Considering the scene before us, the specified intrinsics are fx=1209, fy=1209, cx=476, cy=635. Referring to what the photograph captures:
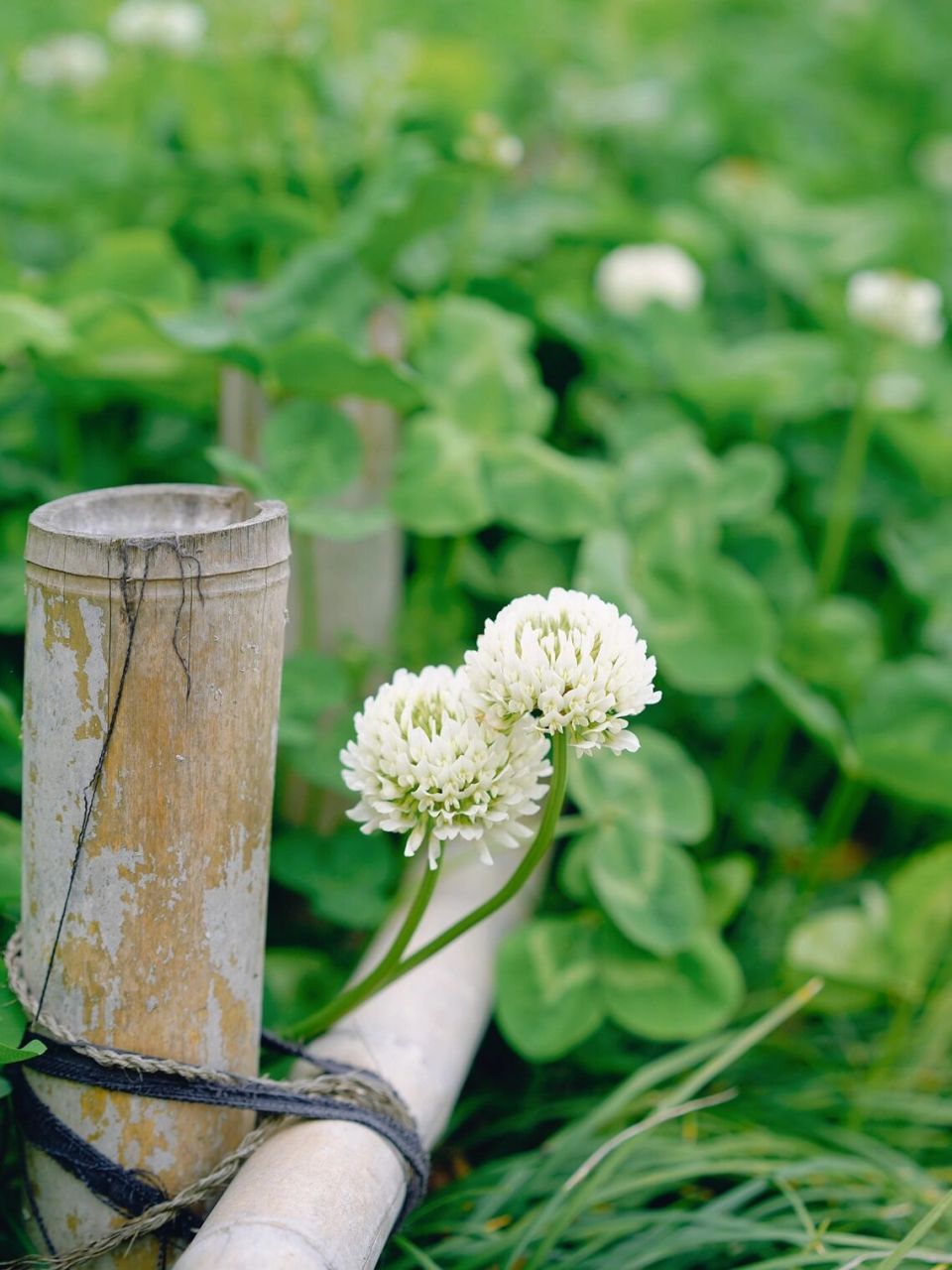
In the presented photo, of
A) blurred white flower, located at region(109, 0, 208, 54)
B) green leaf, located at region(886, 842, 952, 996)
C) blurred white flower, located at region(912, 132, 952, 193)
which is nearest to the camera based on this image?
green leaf, located at region(886, 842, 952, 996)

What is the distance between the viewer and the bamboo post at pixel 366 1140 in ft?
2.56

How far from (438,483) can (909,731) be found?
645 millimetres

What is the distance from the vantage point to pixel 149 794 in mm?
830

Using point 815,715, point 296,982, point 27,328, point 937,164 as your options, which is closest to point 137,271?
point 27,328

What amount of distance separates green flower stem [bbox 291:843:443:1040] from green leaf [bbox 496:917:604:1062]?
0.25 meters

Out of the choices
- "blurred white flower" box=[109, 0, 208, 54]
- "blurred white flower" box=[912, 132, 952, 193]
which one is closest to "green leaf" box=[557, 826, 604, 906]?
"blurred white flower" box=[109, 0, 208, 54]

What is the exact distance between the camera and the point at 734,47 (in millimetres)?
3459

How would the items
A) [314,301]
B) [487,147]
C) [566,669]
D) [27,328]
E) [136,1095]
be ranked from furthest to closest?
1. [487,147]
2. [314,301]
3. [27,328]
4. [136,1095]
5. [566,669]

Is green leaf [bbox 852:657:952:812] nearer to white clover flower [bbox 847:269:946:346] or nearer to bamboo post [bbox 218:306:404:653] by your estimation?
white clover flower [bbox 847:269:946:346]

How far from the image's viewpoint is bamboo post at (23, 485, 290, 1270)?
2.60ft

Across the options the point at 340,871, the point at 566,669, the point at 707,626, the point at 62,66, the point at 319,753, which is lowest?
the point at 340,871

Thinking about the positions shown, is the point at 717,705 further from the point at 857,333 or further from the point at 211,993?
the point at 211,993

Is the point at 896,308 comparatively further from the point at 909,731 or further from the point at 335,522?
the point at 335,522

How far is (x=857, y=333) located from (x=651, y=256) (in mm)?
394
